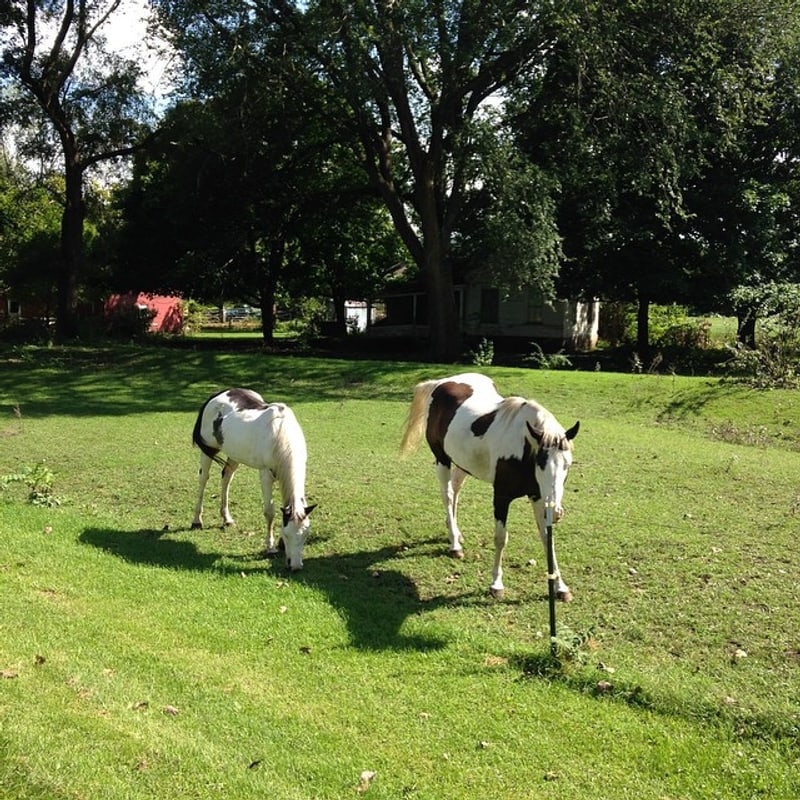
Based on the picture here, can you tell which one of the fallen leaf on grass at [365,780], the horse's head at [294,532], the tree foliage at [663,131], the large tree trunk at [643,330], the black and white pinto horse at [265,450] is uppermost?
the tree foliage at [663,131]

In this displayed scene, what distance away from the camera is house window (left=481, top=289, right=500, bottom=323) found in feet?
117

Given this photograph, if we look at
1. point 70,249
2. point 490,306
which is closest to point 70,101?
point 70,249

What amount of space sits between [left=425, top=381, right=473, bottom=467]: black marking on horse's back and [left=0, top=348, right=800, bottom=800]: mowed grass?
1.10 m

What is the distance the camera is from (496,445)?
6.92m

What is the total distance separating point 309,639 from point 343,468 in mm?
5935

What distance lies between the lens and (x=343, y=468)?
11.6 meters

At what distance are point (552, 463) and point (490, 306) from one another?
3043cm

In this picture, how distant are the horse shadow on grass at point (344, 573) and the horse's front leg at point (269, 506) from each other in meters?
0.15

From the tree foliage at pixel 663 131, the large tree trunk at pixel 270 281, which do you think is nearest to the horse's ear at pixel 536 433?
the tree foliage at pixel 663 131

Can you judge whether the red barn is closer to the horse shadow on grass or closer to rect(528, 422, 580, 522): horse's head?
the horse shadow on grass

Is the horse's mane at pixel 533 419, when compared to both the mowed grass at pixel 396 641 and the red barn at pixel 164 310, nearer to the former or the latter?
the mowed grass at pixel 396 641

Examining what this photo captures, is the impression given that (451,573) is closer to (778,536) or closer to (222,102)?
(778,536)

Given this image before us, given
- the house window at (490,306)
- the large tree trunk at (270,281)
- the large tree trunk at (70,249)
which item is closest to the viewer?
the large tree trunk at (70,249)

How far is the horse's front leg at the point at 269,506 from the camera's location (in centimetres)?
Answer: 777
